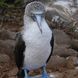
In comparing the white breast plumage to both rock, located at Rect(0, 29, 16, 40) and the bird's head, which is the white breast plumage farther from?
rock, located at Rect(0, 29, 16, 40)

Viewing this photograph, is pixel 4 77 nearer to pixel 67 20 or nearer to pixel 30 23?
pixel 30 23

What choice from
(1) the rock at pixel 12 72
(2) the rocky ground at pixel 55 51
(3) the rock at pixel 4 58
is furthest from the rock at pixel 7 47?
(1) the rock at pixel 12 72

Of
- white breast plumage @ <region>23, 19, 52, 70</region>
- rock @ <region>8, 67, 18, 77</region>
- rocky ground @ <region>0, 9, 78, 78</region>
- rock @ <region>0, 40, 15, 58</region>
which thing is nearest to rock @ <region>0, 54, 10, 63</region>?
rocky ground @ <region>0, 9, 78, 78</region>

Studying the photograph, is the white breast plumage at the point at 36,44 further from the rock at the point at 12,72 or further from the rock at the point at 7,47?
the rock at the point at 7,47

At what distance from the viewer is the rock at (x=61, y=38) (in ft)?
31.2

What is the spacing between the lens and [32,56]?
20.5 feet

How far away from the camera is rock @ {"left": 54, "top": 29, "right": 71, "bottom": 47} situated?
31.2 feet

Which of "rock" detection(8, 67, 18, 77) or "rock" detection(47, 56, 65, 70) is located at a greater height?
"rock" detection(47, 56, 65, 70)

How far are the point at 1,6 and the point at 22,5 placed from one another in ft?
2.23

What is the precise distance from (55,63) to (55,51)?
0.67 meters

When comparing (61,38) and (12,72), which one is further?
(61,38)

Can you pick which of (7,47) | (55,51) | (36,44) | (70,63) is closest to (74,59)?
(70,63)

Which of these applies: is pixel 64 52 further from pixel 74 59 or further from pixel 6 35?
pixel 6 35

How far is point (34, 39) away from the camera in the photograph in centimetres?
607
